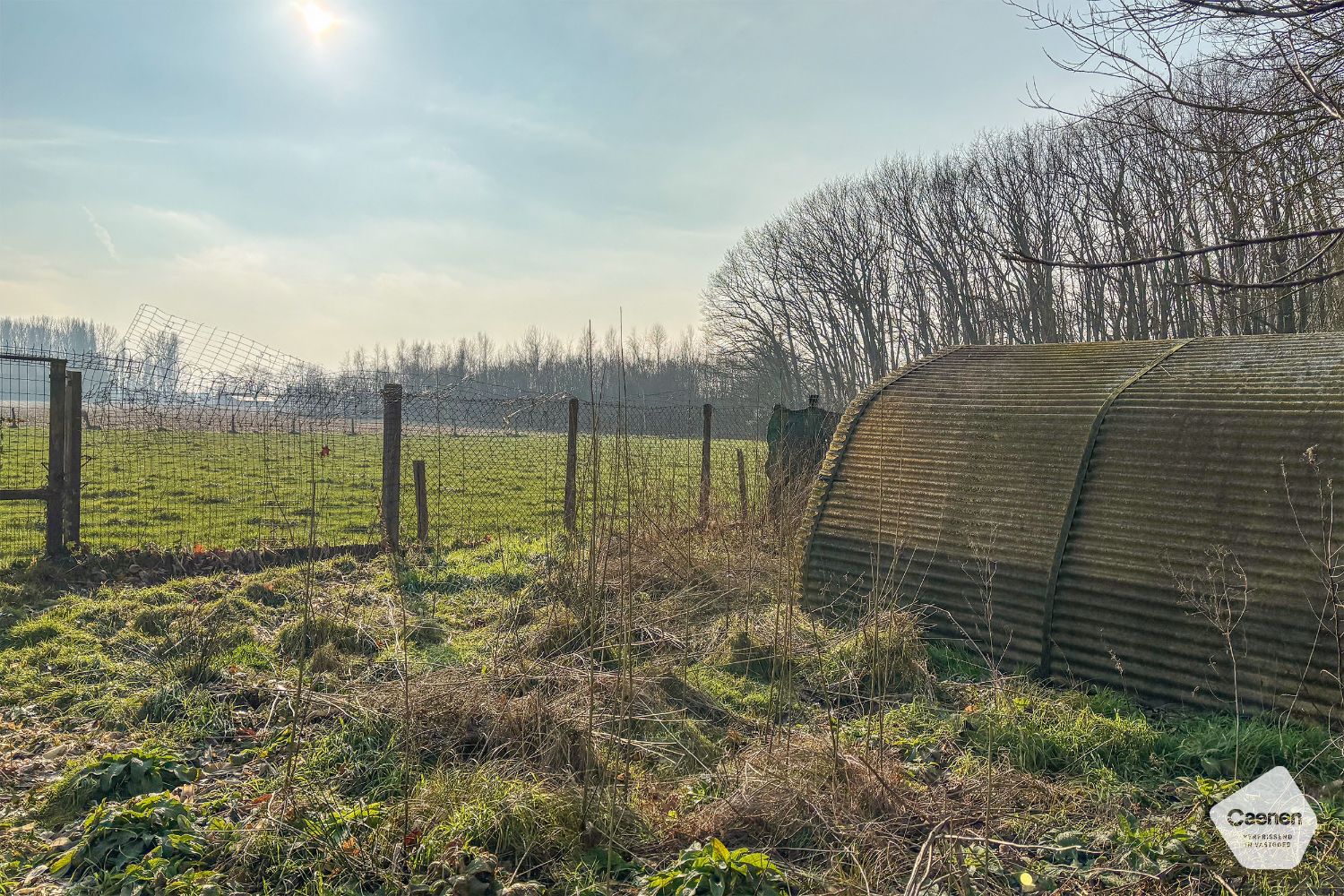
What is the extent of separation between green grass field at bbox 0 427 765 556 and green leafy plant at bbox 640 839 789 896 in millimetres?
2241

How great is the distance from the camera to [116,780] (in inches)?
146

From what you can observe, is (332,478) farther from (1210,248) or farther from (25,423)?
(1210,248)

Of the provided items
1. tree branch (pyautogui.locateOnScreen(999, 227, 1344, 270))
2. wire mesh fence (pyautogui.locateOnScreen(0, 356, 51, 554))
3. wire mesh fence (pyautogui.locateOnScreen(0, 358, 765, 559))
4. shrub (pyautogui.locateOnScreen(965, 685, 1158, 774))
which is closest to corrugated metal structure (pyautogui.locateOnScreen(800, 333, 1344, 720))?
shrub (pyautogui.locateOnScreen(965, 685, 1158, 774))

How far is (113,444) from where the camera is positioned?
1744 centimetres

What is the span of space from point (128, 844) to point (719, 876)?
2.38 meters

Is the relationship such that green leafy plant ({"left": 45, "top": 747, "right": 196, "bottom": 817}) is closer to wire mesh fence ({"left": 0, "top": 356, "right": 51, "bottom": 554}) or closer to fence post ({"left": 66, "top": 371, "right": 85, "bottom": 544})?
wire mesh fence ({"left": 0, "top": 356, "right": 51, "bottom": 554})

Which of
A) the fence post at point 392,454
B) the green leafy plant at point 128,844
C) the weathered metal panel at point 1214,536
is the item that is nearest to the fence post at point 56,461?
the fence post at point 392,454

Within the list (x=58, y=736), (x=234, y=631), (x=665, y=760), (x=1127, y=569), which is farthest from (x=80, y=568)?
(x=1127, y=569)

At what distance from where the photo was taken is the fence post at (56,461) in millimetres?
8133

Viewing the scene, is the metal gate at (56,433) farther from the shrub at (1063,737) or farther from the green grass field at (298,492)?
the shrub at (1063,737)

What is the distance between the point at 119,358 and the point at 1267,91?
11.0m

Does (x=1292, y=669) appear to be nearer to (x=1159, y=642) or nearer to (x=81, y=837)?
(x=1159, y=642)

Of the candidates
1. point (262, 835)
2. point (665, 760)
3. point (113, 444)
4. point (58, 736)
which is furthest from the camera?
point (113, 444)

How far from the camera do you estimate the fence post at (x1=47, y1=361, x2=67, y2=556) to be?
8.13 metres
